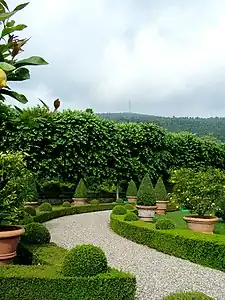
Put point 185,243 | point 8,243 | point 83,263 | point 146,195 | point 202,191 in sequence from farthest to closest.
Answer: point 146,195, point 202,191, point 185,243, point 8,243, point 83,263

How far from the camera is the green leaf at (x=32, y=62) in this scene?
212 cm

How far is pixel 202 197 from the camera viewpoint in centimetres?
951

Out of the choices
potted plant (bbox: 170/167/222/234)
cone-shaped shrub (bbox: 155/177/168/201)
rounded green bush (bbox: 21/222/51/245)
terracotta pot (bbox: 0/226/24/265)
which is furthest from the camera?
cone-shaped shrub (bbox: 155/177/168/201)

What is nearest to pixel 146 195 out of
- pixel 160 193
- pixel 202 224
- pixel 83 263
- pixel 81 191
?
pixel 202 224

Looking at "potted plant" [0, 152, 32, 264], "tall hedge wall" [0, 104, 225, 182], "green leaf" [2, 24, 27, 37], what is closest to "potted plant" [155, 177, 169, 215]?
"tall hedge wall" [0, 104, 225, 182]

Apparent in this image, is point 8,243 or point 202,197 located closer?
point 8,243

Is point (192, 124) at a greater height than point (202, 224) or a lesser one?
greater

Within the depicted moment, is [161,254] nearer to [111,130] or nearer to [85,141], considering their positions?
[85,141]

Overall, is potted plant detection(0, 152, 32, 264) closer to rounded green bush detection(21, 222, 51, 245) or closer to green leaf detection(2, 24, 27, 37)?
rounded green bush detection(21, 222, 51, 245)

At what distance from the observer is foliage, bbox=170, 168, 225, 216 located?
31.1 feet

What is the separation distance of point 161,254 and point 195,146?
17759 millimetres

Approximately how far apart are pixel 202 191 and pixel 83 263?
5575 millimetres

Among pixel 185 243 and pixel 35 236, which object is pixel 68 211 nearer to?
pixel 185 243

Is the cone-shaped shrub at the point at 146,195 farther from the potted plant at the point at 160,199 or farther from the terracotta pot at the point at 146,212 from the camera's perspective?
the potted plant at the point at 160,199
